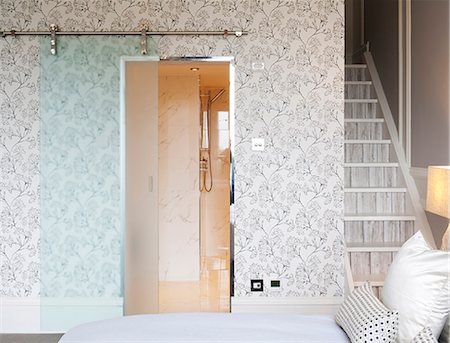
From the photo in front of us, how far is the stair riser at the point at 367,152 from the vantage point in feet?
A: 16.5

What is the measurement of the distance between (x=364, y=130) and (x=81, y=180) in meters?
2.81

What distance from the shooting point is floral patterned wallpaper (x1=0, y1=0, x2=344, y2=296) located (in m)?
4.04

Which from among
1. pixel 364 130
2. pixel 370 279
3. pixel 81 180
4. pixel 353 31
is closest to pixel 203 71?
pixel 364 130

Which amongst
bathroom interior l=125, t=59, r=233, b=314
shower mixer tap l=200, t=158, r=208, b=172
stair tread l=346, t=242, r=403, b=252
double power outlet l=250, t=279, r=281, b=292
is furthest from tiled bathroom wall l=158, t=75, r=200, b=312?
stair tread l=346, t=242, r=403, b=252

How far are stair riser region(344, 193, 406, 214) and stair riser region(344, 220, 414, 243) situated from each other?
204mm

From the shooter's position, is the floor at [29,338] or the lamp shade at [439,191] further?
the floor at [29,338]

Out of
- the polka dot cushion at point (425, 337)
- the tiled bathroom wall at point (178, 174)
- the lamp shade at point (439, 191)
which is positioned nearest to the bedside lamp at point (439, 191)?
the lamp shade at point (439, 191)

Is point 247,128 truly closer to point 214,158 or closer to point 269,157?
point 269,157

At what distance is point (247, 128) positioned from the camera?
13.3 ft

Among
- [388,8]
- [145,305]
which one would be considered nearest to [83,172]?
[145,305]

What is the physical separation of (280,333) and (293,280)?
192cm

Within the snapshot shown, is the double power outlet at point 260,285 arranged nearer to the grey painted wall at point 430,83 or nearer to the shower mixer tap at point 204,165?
the grey painted wall at point 430,83

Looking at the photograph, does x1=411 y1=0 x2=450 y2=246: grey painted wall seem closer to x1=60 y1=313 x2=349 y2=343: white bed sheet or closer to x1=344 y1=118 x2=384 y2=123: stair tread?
x1=344 y1=118 x2=384 y2=123: stair tread

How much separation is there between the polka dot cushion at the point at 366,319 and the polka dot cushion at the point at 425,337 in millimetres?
124
